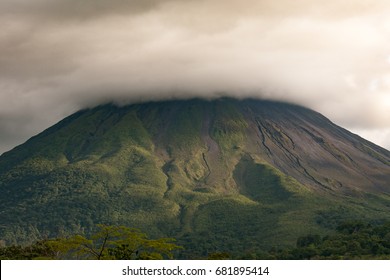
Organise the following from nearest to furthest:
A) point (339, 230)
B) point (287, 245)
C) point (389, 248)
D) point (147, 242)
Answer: point (147, 242)
point (389, 248)
point (339, 230)
point (287, 245)

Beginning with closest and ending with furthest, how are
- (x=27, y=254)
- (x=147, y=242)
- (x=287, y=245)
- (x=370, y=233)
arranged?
(x=147, y=242) → (x=27, y=254) → (x=370, y=233) → (x=287, y=245)

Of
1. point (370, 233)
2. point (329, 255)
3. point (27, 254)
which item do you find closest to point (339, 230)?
point (370, 233)

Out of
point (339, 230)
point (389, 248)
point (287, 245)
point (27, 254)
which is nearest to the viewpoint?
point (27, 254)

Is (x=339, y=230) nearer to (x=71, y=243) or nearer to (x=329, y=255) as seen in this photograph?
(x=329, y=255)
